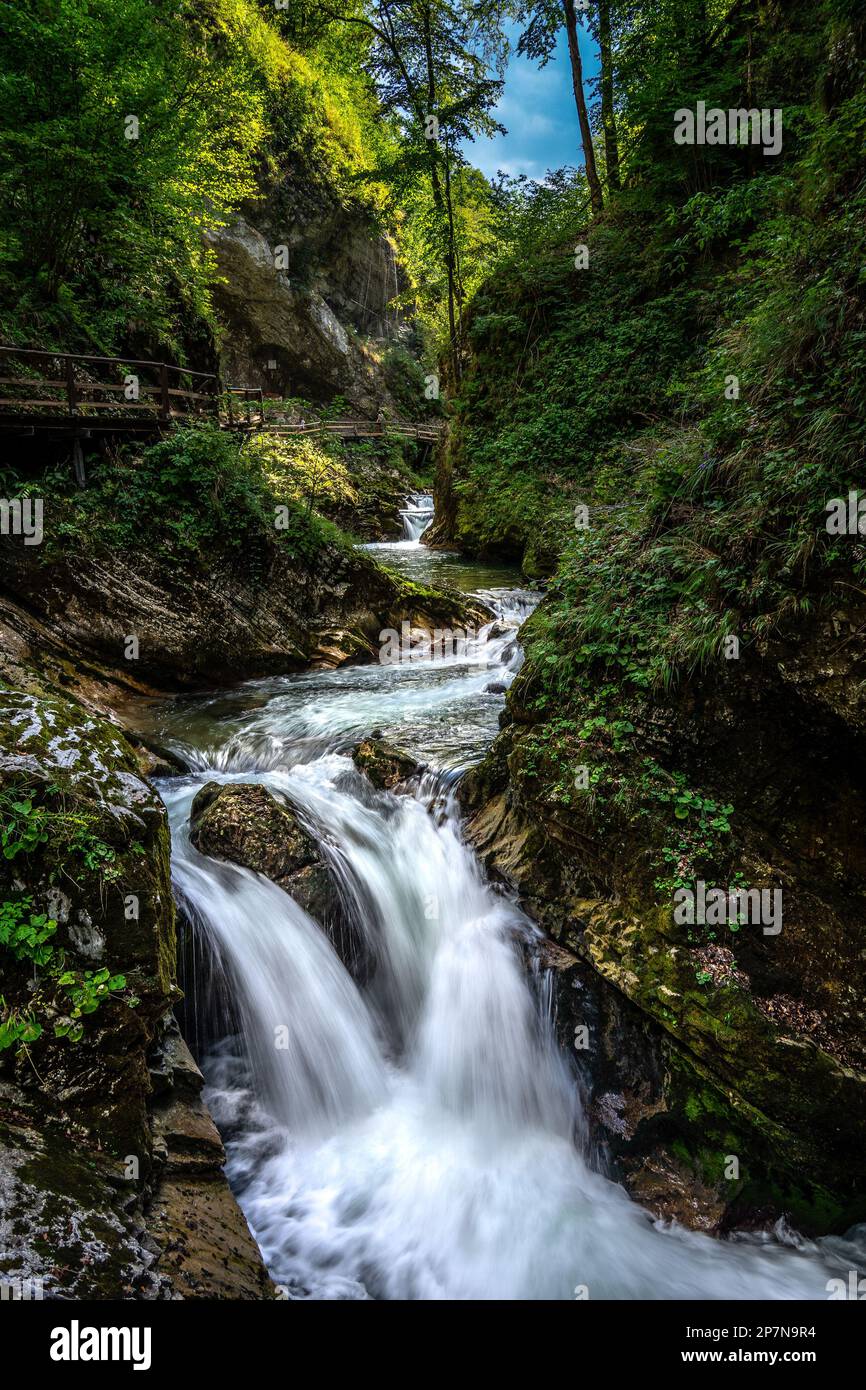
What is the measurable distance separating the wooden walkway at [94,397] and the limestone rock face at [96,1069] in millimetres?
5937

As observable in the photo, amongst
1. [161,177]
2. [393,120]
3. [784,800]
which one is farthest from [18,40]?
[393,120]

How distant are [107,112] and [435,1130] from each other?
12124 millimetres

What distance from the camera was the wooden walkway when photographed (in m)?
7.73

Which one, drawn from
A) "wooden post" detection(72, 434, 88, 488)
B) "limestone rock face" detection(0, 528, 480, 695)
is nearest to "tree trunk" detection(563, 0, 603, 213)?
"limestone rock face" detection(0, 528, 480, 695)

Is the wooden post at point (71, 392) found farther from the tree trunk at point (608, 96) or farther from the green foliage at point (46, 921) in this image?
the tree trunk at point (608, 96)

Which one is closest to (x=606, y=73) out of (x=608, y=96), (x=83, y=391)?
(x=608, y=96)

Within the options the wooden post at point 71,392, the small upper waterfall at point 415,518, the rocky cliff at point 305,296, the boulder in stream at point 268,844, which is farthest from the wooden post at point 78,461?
the rocky cliff at point 305,296

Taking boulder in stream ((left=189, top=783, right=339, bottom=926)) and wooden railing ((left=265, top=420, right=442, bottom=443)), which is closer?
boulder in stream ((left=189, top=783, right=339, bottom=926))

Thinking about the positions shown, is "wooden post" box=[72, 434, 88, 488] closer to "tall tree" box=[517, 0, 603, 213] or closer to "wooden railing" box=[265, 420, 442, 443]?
"tall tree" box=[517, 0, 603, 213]

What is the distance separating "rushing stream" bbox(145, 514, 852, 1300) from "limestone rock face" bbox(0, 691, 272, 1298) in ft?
4.37

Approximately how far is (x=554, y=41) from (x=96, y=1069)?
2237cm

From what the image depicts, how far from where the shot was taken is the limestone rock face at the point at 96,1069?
218 centimetres

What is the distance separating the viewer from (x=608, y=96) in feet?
47.0

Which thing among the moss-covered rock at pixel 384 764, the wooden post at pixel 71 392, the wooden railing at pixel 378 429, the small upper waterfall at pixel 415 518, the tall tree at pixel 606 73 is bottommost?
the moss-covered rock at pixel 384 764
